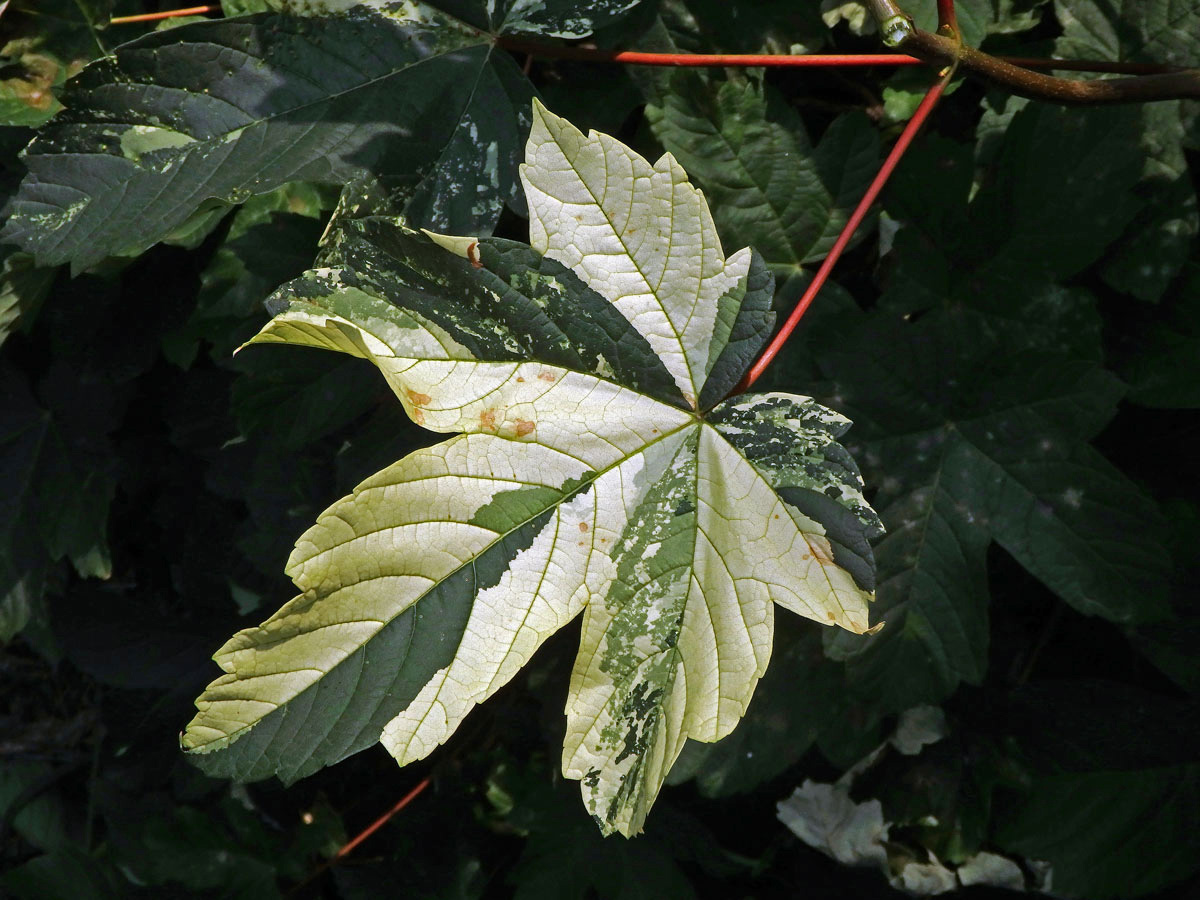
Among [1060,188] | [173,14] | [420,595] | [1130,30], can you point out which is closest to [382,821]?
[420,595]

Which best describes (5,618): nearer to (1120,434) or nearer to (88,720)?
(88,720)

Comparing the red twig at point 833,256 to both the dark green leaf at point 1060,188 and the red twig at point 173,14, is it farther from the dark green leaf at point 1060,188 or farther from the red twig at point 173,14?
the red twig at point 173,14

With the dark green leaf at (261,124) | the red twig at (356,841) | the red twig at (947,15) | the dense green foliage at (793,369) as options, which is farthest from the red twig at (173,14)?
the red twig at (356,841)

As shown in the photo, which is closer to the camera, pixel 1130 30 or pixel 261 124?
pixel 261 124

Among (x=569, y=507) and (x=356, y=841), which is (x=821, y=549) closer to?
(x=569, y=507)

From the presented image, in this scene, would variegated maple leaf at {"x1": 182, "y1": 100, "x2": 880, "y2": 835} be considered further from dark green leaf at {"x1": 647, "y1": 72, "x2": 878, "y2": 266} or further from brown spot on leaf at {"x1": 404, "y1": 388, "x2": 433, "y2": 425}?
dark green leaf at {"x1": 647, "y1": 72, "x2": 878, "y2": 266}

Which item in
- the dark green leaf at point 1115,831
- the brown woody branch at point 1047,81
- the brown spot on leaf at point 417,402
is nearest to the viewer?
the brown spot on leaf at point 417,402

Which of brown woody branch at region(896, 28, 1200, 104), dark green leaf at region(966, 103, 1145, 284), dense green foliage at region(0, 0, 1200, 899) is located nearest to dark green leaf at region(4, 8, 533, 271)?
dense green foliage at region(0, 0, 1200, 899)
